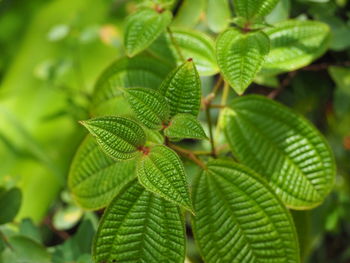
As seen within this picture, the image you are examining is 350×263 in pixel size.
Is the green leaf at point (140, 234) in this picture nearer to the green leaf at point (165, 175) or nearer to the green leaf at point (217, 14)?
the green leaf at point (165, 175)

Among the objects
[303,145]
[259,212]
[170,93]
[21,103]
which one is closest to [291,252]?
[259,212]

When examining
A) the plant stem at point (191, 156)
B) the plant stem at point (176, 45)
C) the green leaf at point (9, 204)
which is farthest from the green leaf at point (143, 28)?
the green leaf at point (9, 204)

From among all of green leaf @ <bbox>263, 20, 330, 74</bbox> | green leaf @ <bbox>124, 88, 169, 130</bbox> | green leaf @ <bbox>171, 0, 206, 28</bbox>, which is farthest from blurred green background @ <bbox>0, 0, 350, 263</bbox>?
green leaf @ <bbox>124, 88, 169, 130</bbox>

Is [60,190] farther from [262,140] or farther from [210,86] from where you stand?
[262,140]

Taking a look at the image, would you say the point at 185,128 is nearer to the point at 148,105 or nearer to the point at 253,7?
the point at 148,105

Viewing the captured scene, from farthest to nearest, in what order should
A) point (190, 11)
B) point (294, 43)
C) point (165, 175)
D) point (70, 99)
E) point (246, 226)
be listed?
point (70, 99) < point (190, 11) < point (294, 43) < point (246, 226) < point (165, 175)

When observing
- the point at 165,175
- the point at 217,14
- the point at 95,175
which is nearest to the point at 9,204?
the point at 95,175
